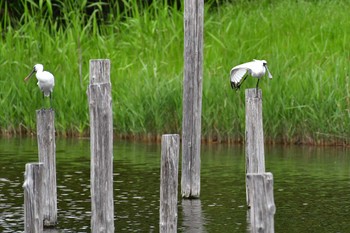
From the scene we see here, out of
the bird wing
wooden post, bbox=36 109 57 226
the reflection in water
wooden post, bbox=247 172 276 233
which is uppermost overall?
the bird wing

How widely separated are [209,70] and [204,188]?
5537 mm

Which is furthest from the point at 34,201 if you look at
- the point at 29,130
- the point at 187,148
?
the point at 29,130

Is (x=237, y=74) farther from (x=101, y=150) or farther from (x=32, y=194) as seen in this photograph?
(x=32, y=194)

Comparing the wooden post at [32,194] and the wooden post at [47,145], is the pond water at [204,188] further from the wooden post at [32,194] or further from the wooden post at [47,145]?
the wooden post at [32,194]

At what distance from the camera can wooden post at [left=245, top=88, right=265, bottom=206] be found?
14.7 meters

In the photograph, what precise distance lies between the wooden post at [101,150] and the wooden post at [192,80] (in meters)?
3.38

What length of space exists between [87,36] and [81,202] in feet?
29.3

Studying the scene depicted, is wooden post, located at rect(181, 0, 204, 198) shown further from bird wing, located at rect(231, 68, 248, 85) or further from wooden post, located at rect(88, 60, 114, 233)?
wooden post, located at rect(88, 60, 114, 233)

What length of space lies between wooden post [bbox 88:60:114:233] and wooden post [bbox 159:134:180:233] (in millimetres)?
567

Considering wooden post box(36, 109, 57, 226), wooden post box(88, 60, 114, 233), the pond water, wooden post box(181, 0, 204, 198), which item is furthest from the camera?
wooden post box(181, 0, 204, 198)

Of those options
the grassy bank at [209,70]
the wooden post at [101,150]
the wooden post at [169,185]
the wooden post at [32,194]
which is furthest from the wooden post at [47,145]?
the grassy bank at [209,70]

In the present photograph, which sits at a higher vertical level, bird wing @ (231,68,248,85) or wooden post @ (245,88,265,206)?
bird wing @ (231,68,248,85)

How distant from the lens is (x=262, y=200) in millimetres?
9891

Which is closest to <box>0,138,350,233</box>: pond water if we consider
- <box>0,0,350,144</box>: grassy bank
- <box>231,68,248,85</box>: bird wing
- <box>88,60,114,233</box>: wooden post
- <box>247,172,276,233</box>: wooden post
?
<box>0,0,350,144</box>: grassy bank
